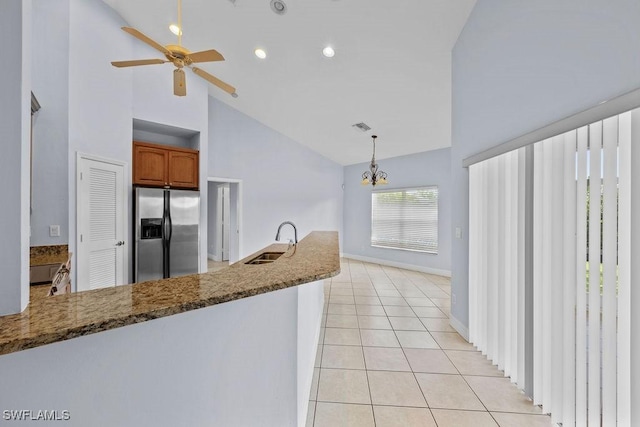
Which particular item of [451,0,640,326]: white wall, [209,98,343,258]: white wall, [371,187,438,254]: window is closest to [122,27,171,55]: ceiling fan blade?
[451,0,640,326]: white wall

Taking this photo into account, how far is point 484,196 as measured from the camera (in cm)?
251

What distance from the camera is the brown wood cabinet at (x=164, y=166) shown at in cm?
409

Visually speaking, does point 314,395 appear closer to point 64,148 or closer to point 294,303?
point 294,303

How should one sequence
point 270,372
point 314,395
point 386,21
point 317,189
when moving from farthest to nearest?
point 317,189
point 386,21
point 314,395
point 270,372

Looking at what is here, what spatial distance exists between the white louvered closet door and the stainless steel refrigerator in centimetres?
21

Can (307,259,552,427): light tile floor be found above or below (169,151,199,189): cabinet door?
below

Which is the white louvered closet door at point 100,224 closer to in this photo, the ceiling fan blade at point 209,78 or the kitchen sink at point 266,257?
the ceiling fan blade at point 209,78

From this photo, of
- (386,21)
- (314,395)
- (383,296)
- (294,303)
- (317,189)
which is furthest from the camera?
(317,189)

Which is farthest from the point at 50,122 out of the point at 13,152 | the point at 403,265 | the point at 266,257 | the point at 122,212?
the point at 403,265

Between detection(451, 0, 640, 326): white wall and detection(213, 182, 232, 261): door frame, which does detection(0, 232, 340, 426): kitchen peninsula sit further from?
detection(213, 182, 232, 261): door frame

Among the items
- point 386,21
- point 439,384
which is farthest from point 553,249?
point 386,21

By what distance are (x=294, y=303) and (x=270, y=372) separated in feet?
1.13

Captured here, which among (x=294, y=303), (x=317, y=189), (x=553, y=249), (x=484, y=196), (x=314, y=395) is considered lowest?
(x=314, y=395)

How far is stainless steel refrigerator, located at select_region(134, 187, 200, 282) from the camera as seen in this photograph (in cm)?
392
